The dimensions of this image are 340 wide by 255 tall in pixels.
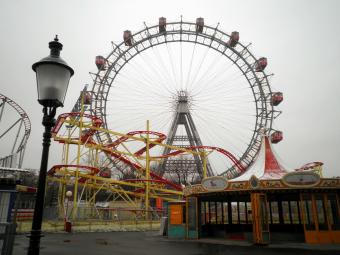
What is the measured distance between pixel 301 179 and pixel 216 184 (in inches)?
138

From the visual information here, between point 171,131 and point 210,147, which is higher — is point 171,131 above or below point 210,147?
above

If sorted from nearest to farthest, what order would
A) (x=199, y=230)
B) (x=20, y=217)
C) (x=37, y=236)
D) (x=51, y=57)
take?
1. (x=37, y=236)
2. (x=51, y=57)
3. (x=199, y=230)
4. (x=20, y=217)

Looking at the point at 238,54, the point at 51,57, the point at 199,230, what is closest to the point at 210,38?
the point at 238,54

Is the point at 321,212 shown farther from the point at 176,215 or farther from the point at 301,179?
the point at 176,215

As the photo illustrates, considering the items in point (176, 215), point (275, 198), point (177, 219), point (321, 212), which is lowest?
point (177, 219)

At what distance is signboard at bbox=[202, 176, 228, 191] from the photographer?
43.8 ft

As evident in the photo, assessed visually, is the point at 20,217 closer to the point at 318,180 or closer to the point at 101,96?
the point at 101,96

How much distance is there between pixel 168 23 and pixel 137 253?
27085 mm

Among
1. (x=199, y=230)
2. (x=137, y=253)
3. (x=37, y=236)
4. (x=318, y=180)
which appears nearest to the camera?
(x=37, y=236)

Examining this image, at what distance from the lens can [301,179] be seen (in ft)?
39.7

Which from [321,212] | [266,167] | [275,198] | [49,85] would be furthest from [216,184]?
[49,85]

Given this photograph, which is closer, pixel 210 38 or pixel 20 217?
pixel 20 217

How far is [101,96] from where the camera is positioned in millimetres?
31016

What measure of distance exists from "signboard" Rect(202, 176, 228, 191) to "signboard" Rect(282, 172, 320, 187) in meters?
2.53
